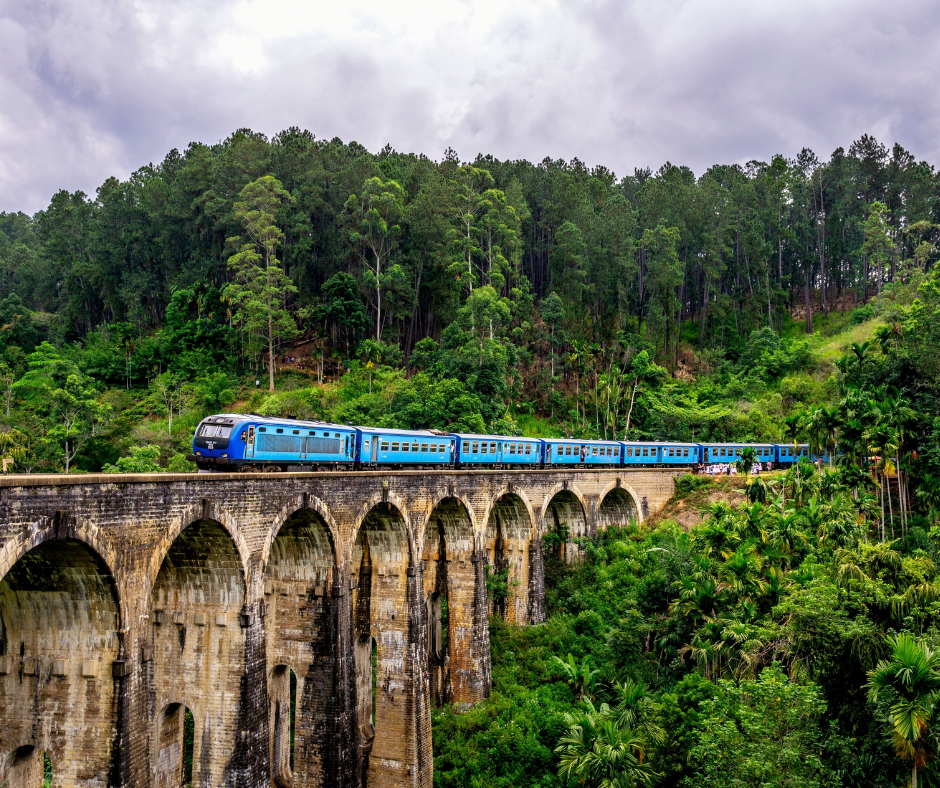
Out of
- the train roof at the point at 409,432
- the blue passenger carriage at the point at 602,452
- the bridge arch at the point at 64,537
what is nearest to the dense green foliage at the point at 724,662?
the blue passenger carriage at the point at 602,452

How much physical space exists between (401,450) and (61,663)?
15452mm

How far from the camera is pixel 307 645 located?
783 inches

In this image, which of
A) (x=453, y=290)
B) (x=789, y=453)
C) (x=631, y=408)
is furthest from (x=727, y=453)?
(x=453, y=290)

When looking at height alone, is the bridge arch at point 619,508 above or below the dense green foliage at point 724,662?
above

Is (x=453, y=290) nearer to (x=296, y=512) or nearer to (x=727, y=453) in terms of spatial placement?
(x=727, y=453)

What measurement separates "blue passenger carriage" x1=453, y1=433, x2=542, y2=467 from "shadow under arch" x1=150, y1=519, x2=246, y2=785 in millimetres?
15369

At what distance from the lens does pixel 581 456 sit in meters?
37.5

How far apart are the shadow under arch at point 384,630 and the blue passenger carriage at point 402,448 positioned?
9.83 feet

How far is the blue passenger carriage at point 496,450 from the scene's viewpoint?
3106cm

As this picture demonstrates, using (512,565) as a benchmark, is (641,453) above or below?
above

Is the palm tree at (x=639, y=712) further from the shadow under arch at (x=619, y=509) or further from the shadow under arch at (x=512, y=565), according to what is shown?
the shadow under arch at (x=619, y=509)

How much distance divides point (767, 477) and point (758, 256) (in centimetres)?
3396

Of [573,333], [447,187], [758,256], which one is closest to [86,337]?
[447,187]

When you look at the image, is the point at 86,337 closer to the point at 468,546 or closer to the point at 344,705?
the point at 468,546
